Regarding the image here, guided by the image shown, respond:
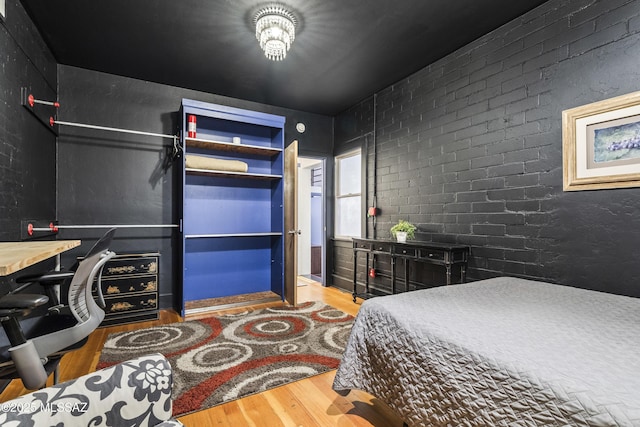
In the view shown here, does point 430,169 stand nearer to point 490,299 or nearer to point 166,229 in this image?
point 490,299

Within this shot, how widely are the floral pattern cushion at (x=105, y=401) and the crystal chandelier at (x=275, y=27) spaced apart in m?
2.50

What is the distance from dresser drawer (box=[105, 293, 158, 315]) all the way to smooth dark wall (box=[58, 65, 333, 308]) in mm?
408

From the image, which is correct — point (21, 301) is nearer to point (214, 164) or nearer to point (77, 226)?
point (77, 226)

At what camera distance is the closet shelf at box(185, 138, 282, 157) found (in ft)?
12.0

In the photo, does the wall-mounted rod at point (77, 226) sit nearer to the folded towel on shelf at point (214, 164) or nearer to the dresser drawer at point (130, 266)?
the dresser drawer at point (130, 266)

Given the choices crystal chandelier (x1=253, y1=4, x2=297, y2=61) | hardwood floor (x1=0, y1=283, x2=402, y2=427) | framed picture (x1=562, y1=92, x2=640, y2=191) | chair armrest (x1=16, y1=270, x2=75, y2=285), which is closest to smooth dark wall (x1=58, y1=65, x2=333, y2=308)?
hardwood floor (x1=0, y1=283, x2=402, y2=427)

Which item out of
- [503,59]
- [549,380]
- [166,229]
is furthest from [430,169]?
[166,229]

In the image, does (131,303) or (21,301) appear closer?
(21,301)

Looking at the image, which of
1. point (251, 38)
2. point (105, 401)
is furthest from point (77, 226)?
point (105, 401)

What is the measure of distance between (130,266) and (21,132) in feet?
4.96

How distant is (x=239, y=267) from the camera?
13.8ft

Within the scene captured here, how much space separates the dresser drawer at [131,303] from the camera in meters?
3.19

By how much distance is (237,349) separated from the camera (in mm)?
2611

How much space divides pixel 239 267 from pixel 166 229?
1035 millimetres
